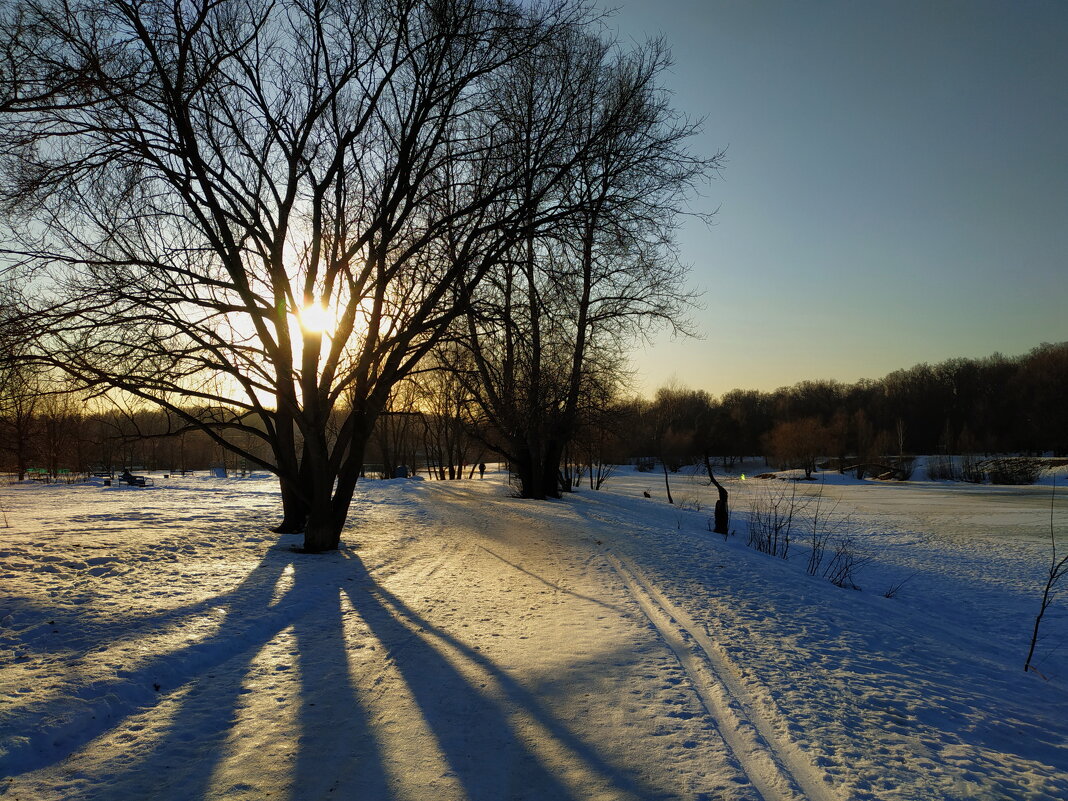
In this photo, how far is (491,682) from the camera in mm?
4777

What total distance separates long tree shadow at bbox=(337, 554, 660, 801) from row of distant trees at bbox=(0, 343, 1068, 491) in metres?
6.70

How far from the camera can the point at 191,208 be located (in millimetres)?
10031

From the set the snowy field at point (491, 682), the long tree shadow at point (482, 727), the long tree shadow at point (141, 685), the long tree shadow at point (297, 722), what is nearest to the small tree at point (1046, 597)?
the snowy field at point (491, 682)

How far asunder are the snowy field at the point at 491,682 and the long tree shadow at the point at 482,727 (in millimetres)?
20

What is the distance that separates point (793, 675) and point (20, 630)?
6.59m

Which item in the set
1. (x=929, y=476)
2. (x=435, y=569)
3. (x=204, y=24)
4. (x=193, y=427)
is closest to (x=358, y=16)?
(x=204, y=24)

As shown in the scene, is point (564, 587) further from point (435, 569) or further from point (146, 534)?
point (146, 534)

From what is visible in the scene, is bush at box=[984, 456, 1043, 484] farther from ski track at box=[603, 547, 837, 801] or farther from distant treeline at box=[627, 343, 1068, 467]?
ski track at box=[603, 547, 837, 801]

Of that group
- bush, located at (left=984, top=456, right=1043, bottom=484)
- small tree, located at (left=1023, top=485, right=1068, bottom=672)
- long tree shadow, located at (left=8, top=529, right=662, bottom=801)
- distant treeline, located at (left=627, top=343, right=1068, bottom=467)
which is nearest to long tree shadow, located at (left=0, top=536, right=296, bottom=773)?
long tree shadow, located at (left=8, top=529, right=662, bottom=801)

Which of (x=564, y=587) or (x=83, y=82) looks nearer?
(x=83, y=82)

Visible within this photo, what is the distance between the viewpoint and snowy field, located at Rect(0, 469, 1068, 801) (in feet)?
11.2

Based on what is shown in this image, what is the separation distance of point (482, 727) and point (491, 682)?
2.43ft

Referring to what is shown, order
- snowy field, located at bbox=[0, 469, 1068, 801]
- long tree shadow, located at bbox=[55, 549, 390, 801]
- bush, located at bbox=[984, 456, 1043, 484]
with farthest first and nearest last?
bush, located at bbox=[984, 456, 1043, 484] → snowy field, located at bbox=[0, 469, 1068, 801] → long tree shadow, located at bbox=[55, 549, 390, 801]

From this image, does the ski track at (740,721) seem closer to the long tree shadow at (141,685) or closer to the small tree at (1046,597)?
the small tree at (1046,597)
